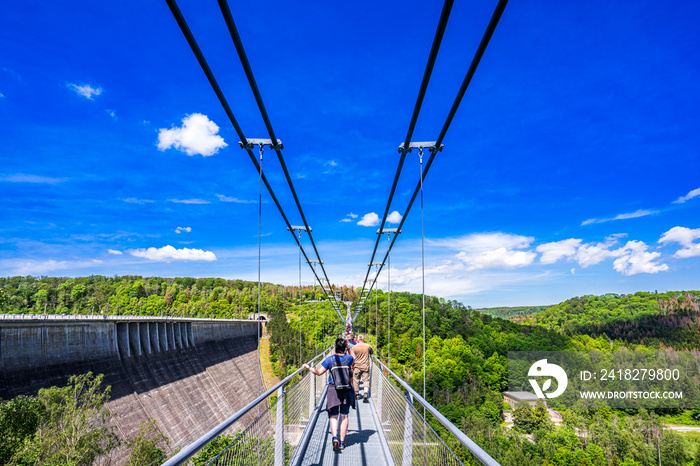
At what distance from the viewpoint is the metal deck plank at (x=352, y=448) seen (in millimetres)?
2936

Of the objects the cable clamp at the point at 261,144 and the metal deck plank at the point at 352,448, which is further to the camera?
the cable clamp at the point at 261,144

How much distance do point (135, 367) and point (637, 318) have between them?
131018 mm

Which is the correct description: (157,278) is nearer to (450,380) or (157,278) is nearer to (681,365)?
(450,380)

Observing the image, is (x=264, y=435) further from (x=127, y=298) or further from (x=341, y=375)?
(x=127, y=298)

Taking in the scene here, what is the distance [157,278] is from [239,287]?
2025 cm

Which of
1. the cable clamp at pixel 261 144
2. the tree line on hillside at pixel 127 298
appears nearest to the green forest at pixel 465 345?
the tree line on hillside at pixel 127 298

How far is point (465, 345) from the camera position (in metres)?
65.7

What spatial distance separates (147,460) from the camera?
15.9m

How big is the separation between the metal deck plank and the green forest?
928 inches

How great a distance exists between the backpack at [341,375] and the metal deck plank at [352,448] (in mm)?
536

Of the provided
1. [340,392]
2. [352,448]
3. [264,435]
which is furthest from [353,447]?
→ [264,435]

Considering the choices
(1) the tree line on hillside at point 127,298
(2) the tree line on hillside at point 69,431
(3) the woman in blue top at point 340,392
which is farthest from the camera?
(1) the tree line on hillside at point 127,298

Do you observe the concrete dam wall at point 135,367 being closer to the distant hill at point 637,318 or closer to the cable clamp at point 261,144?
the cable clamp at point 261,144

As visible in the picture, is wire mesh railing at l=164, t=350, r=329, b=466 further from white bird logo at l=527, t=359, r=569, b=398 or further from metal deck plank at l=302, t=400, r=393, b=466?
white bird logo at l=527, t=359, r=569, b=398
